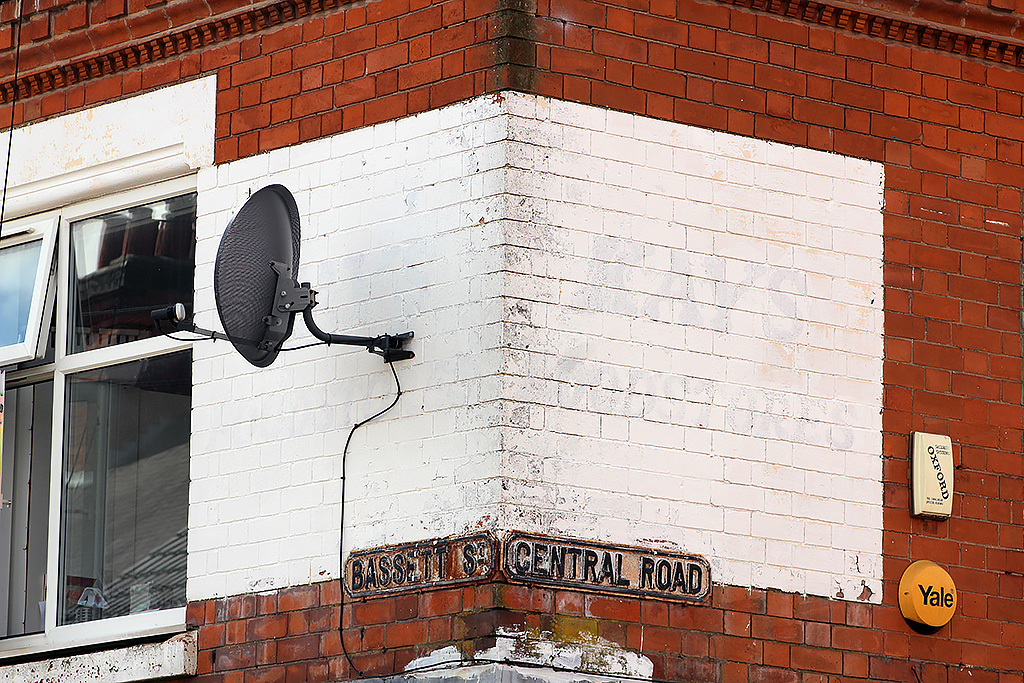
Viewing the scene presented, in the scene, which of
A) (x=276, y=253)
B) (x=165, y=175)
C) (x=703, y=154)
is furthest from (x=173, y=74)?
(x=703, y=154)

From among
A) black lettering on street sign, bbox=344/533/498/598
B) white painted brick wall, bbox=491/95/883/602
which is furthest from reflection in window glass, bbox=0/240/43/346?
white painted brick wall, bbox=491/95/883/602

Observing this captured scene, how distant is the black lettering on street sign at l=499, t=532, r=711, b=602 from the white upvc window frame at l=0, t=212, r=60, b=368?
11.0ft

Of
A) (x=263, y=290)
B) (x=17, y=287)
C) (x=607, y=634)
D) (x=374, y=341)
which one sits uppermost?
(x=17, y=287)

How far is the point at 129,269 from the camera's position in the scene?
9.73 metres

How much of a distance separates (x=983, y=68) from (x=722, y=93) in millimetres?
1648

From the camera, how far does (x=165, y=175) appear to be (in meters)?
9.48

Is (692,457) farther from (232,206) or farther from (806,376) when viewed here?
(232,206)

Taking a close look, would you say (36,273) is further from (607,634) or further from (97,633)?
(607,634)

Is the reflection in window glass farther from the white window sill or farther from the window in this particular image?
the white window sill

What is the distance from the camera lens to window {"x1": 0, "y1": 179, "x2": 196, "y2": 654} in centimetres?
934

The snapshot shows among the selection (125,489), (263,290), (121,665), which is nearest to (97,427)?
(125,489)

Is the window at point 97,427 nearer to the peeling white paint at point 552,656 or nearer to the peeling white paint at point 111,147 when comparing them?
the peeling white paint at point 111,147

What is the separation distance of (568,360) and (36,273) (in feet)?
11.3

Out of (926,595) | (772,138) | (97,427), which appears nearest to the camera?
(926,595)
